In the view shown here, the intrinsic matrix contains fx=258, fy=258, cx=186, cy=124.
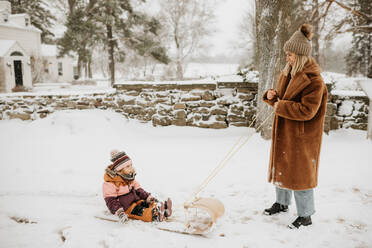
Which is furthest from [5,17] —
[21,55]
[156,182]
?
[156,182]

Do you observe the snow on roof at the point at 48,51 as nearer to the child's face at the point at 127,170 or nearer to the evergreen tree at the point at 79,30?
the evergreen tree at the point at 79,30

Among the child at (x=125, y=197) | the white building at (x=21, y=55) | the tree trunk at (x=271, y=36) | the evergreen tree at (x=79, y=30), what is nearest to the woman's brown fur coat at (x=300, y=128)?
the child at (x=125, y=197)

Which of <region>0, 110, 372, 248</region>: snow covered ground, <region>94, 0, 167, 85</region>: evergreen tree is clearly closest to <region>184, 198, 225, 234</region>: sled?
<region>0, 110, 372, 248</region>: snow covered ground

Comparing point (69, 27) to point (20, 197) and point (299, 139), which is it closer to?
point (20, 197)

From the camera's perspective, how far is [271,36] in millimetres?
4926

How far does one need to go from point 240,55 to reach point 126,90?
23.3 metres

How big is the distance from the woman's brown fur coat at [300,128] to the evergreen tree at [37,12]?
86.7ft

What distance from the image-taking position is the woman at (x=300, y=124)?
7.57 feet

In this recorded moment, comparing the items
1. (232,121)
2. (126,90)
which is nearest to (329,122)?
(232,121)

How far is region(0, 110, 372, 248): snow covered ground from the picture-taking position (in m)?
2.45

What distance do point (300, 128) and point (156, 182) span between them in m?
2.19

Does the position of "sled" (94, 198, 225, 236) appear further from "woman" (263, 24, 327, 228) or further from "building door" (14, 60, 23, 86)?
"building door" (14, 60, 23, 86)

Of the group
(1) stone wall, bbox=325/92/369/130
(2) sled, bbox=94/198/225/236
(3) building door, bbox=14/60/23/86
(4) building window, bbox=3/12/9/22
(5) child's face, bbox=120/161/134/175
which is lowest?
(2) sled, bbox=94/198/225/236

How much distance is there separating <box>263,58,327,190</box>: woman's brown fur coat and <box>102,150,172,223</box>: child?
1293 mm
